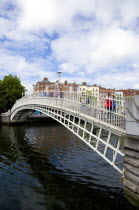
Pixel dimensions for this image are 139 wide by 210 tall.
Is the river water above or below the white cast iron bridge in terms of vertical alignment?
below

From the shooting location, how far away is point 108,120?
23.3 ft

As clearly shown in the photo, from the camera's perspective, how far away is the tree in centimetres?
3579

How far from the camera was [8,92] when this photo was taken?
36625 mm

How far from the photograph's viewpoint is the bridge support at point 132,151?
514 centimetres

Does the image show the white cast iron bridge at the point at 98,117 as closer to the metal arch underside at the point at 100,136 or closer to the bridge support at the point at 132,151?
the metal arch underside at the point at 100,136

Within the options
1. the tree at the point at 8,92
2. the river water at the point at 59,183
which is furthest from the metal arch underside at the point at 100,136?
the tree at the point at 8,92

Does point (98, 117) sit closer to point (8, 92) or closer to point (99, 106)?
point (99, 106)

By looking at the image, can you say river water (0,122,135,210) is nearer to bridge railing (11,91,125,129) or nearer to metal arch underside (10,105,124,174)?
metal arch underside (10,105,124,174)

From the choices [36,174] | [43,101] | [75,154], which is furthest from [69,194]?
[43,101]

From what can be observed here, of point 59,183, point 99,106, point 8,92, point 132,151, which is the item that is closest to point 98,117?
point 99,106

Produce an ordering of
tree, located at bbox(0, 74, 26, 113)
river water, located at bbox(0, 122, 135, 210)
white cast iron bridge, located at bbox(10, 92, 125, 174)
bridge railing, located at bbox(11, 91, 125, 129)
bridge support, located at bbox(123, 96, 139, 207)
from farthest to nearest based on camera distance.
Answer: tree, located at bbox(0, 74, 26, 113), bridge railing, located at bbox(11, 91, 125, 129), white cast iron bridge, located at bbox(10, 92, 125, 174), river water, located at bbox(0, 122, 135, 210), bridge support, located at bbox(123, 96, 139, 207)

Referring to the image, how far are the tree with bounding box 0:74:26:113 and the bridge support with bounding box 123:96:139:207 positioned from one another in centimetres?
3264

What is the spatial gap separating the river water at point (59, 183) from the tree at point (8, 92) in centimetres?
2595

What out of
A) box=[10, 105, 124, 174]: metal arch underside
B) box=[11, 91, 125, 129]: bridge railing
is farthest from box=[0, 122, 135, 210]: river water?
box=[11, 91, 125, 129]: bridge railing
